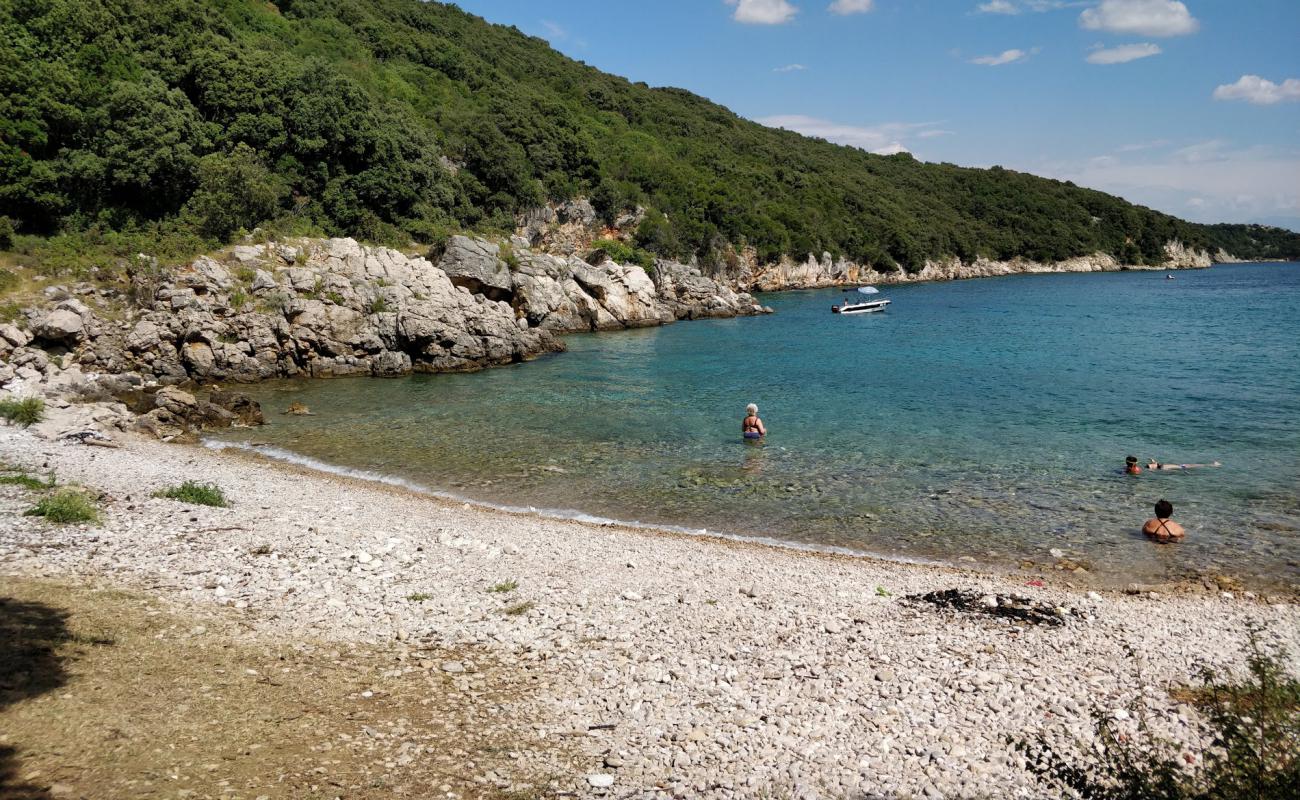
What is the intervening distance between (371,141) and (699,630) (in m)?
52.4

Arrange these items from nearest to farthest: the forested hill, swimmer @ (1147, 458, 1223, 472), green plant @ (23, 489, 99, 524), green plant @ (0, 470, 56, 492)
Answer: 1. green plant @ (23, 489, 99, 524)
2. green plant @ (0, 470, 56, 492)
3. swimmer @ (1147, 458, 1223, 472)
4. the forested hill

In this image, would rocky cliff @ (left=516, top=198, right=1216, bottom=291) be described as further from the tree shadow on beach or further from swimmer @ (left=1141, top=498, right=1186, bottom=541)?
the tree shadow on beach

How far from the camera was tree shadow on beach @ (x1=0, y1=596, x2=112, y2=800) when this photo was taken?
5734 millimetres

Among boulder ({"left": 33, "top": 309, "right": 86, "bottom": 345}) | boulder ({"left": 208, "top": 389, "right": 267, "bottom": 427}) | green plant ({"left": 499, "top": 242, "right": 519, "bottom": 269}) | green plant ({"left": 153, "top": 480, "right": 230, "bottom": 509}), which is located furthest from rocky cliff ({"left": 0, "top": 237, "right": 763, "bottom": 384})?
green plant ({"left": 153, "top": 480, "right": 230, "bottom": 509})

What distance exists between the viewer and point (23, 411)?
2108cm

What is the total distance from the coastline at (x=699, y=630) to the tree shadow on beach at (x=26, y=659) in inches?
56.9

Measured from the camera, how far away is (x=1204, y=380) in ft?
106

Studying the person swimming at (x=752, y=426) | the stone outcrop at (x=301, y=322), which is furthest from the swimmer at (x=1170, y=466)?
the stone outcrop at (x=301, y=322)

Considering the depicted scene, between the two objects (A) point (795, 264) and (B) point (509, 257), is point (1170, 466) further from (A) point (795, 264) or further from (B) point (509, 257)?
(A) point (795, 264)

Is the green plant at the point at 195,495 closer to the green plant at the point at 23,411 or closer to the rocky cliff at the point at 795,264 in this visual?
the green plant at the point at 23,411

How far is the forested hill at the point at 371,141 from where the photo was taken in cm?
3978

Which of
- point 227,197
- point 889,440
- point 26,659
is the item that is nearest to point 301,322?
point 227,197

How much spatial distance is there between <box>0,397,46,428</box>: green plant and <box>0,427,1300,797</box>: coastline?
26.0 ft

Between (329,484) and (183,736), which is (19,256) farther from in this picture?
(183,736)
